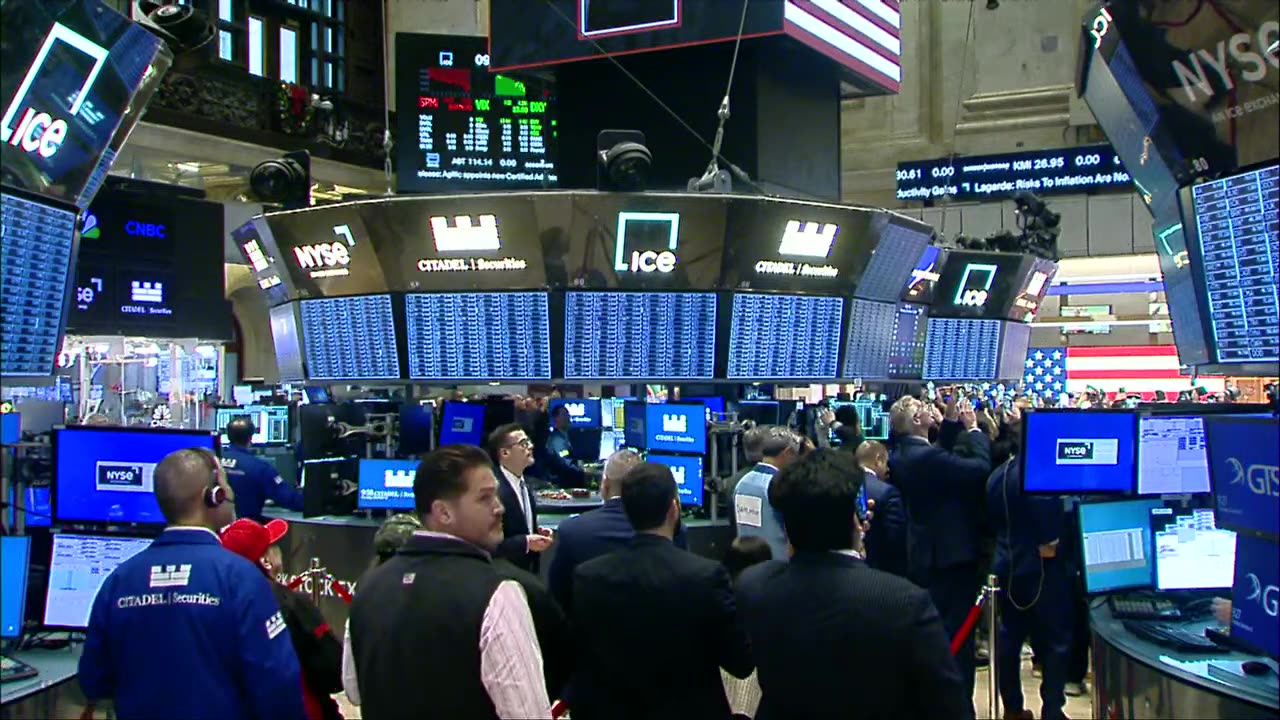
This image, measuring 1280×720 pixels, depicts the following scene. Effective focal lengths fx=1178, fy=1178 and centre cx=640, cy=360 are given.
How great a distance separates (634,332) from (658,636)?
18.2 feet

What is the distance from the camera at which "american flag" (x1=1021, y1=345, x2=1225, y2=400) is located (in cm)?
1833

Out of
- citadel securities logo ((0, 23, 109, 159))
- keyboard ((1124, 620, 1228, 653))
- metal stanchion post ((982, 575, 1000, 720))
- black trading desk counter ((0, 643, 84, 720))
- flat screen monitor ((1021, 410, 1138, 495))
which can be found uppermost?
citadel securities logo ((0, 23, 109, 159))

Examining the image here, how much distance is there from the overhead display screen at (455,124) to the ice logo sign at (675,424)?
4846mm

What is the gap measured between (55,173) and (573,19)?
243 inches

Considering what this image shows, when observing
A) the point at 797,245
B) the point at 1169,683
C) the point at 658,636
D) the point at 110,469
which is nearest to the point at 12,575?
the point at 110,469

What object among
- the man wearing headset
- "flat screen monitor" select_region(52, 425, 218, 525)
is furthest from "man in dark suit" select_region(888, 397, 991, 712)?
"flat screen monitor" select_region(52, 425, 218, 525)

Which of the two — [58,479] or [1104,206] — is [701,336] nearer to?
[58,479]

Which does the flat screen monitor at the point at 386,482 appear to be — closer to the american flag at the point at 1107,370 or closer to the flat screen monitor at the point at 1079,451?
the flat screen monitor at the point at 1079,451

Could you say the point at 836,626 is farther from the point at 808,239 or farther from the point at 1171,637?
the point at 808,239

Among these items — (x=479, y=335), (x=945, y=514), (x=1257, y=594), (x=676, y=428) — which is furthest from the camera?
(x=479, y=335)

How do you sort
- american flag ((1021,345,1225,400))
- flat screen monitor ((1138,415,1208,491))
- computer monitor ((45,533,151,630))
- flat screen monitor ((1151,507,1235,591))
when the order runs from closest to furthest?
computer monitor ((45,533,151,630)) < flat screen monitor ((1151,507,1235,591)) < flat screen monitor ((1138,415,1208,491)) < american flag ((1021,345,1225,400))

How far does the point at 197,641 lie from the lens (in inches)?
113

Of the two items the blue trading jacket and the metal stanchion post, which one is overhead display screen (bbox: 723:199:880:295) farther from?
the blue trading jacket

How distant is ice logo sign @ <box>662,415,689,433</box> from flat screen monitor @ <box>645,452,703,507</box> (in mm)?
242
